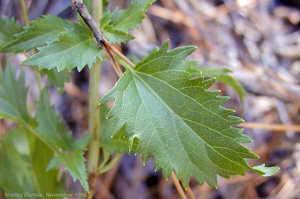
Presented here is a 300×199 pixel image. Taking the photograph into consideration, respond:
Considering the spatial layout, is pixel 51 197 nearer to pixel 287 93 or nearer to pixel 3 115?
pixel 3 115

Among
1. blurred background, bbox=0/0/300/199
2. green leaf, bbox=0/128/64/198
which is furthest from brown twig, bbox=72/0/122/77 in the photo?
blurred background, bbox=0/0/300/199

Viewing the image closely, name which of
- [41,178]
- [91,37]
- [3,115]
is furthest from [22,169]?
[91,37]

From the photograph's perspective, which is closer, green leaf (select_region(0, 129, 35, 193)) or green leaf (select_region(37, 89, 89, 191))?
green leaf (select_region(37, 89, 89, 191))

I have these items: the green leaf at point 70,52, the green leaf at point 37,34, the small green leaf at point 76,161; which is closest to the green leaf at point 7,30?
the green leaf at point 37,34

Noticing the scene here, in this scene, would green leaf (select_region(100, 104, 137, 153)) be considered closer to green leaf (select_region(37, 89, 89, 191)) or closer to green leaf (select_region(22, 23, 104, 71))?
green leaf (select_region(37, 89, 89, 191))

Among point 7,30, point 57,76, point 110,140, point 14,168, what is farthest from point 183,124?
point 14,168
